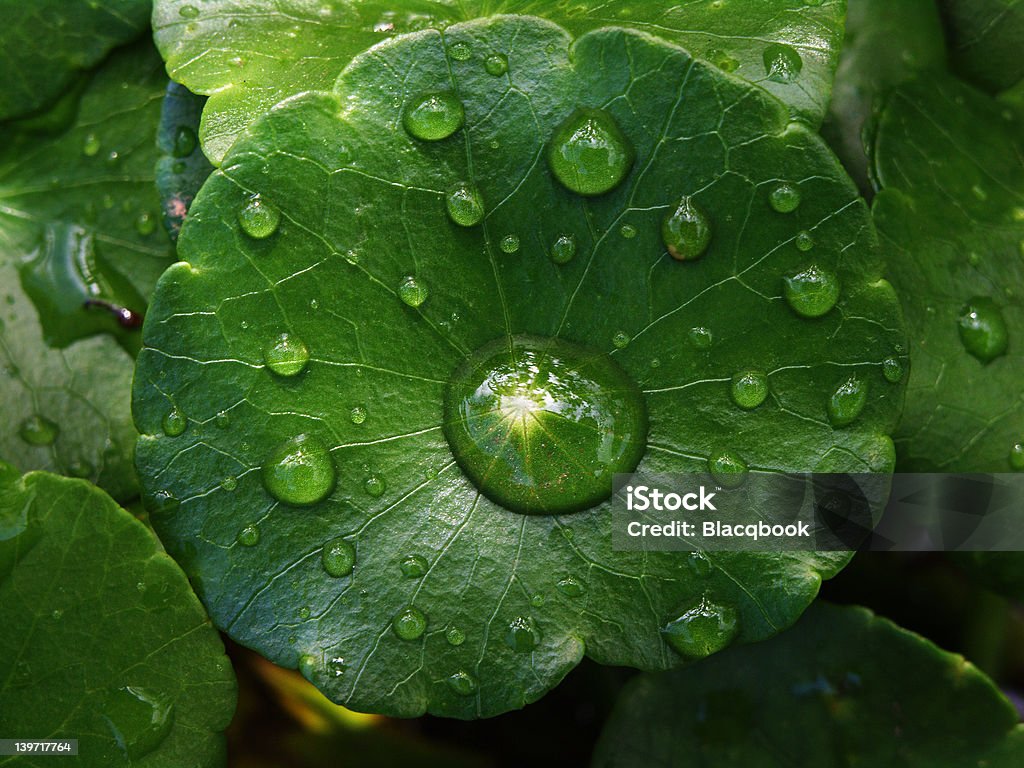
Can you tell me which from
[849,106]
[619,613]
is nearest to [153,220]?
[619,613]

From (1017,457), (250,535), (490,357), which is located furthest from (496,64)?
(1017,457)

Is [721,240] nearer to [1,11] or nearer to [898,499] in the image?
[898,499]

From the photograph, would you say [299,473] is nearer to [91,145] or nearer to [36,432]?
[36,432]

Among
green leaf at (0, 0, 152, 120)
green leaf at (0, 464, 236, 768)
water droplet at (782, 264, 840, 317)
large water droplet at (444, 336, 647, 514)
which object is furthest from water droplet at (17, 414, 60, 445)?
water droplet at (782, 264, 840, 317)

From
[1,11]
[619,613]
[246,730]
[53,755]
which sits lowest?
[246,730]

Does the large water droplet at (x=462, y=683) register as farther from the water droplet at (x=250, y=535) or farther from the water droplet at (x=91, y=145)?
the water droplet at (x=91, y=145)

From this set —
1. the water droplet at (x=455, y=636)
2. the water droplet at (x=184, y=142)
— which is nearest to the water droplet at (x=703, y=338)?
the water droplet at (x=455, y=636)
